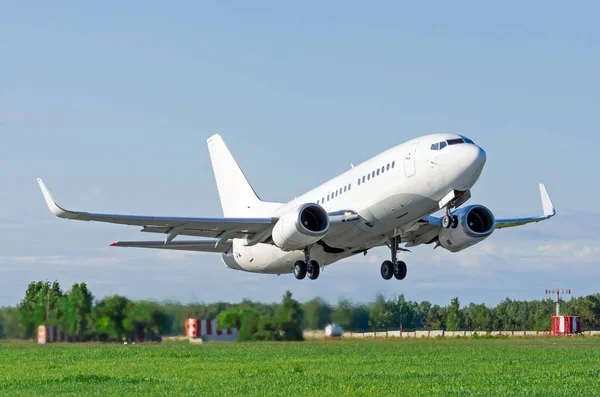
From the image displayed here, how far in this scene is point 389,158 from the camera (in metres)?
37.8

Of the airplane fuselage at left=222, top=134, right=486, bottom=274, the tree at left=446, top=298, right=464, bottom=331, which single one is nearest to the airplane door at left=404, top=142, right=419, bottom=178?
the airplane fuselage at left=222, top=134, right=486, bottom=274

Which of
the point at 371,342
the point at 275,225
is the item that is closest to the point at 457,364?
the point at 275,225

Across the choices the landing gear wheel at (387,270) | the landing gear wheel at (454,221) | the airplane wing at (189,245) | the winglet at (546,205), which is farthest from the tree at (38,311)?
the winglet at (546,205)

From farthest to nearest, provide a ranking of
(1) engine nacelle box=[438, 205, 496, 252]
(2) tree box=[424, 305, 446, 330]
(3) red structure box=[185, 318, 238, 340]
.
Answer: (2) tree box=[424, 305, 446, 330]
(3) red structure box=[185, 318, 238, 340]
(1) engine nacelle box=[438, 205, 496, 252]

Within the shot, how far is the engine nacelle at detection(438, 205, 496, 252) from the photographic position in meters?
42.1

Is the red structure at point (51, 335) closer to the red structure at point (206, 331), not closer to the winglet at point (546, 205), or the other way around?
the red structure at point (206, 331)

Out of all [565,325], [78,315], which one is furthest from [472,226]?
[565,325]

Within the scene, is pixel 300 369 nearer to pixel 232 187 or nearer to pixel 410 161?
pixel 410 161

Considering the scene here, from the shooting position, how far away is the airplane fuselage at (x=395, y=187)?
36.0 m

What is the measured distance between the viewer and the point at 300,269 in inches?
1695

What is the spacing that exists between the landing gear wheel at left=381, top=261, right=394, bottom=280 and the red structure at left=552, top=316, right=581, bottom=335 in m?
24.2

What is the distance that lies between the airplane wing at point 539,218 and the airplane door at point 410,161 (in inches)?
407

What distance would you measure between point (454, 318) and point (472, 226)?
21830 mm

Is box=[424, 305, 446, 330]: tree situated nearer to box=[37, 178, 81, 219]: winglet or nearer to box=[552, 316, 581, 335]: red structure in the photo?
box=[552, 316, 581, 335]: red structure
